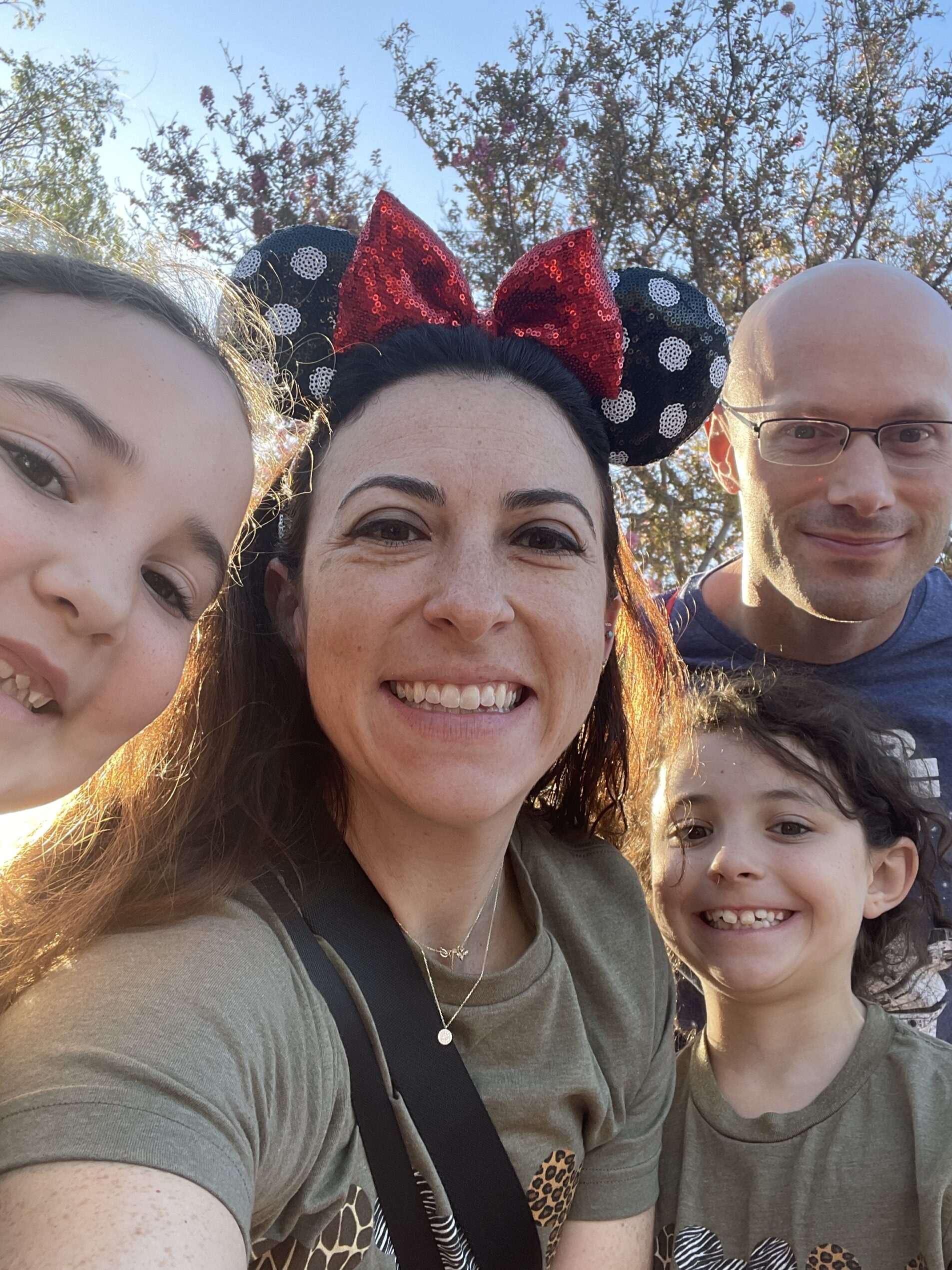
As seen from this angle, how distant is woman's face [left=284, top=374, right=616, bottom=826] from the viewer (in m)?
1.80

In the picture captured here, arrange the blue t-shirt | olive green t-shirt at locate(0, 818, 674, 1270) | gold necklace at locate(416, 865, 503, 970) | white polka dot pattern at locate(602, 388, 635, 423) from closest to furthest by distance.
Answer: olive green t-shirt at locate(0, 818, 674, 1270)
gold necklace at locate(416, 865, 503, 970)
white polka dot pattern at locate(602, 388, 635, 423)
the blue t-shirt

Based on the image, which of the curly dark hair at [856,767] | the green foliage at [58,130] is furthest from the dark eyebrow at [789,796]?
the green foliage at [58,130]

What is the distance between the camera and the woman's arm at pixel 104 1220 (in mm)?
1123

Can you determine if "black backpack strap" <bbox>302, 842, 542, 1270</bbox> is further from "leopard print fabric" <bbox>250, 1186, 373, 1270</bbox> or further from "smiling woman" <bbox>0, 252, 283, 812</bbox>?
"smiling woman" <bbox>0, 252, 283, 812</bbox>

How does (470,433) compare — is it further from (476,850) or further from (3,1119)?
(3,1119)

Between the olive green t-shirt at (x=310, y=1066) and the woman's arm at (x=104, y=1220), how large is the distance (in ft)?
0.06

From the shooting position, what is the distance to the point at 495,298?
2.13 m

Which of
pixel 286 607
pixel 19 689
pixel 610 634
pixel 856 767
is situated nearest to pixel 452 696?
pixel 286 607

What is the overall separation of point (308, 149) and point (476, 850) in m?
6.61

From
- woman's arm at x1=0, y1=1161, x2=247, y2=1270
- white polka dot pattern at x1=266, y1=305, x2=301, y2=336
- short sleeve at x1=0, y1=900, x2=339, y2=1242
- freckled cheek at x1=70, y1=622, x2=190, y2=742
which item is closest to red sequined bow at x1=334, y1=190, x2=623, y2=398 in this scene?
white polka dot pattern at x1=266, y1=305, x2=301, y2=336

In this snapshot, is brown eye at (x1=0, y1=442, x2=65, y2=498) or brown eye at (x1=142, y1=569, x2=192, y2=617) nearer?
brown eye at (x1=0, y1=442, x2=65, y2=498)

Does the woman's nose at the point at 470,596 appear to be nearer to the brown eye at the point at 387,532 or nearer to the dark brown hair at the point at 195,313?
the brown eye at the point at 387,532

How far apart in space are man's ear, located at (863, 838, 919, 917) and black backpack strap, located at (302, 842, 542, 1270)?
1248 mm

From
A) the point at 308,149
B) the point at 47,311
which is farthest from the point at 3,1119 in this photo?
the point at 308,149
